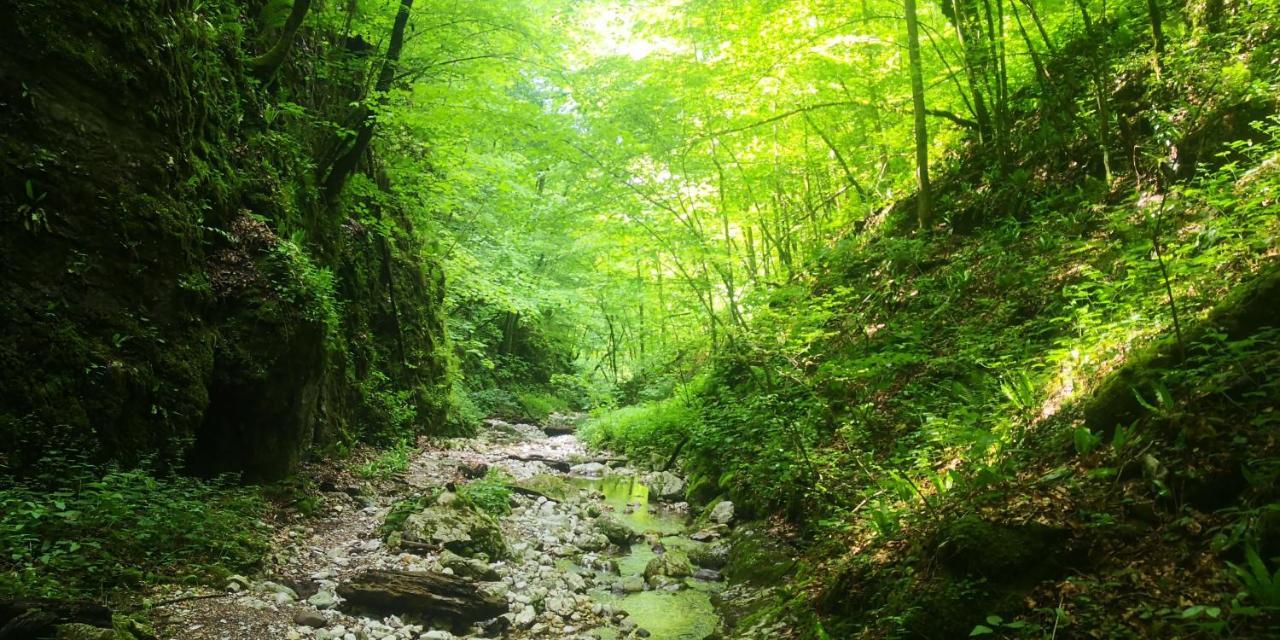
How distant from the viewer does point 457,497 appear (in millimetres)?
7980

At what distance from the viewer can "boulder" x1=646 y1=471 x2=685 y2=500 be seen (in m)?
11.3

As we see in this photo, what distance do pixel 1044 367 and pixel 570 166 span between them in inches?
295

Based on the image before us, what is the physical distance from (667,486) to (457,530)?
16.3ft

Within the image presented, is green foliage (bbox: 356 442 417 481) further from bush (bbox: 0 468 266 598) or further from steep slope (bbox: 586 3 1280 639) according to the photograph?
steep slope (bbox: 586 3 1280 639)

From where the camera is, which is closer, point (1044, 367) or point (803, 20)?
point (1044, 367)

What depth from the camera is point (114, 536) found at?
15.3ft

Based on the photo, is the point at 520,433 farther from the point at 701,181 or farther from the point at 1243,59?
the point at 1243,59

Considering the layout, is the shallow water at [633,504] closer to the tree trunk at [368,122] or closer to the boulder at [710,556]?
the boulder at [710,556]

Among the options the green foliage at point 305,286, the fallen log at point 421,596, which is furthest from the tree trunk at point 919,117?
the green foliage at point 305,286

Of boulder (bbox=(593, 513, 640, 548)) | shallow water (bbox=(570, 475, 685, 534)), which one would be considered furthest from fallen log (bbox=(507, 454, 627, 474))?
boulder (bbox=(593, 513, 640, 548))

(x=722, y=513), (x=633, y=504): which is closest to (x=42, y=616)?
(x=722, y=513)

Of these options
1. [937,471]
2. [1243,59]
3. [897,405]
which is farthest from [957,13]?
[937,471]

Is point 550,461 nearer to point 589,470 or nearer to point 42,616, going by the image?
point 589,470

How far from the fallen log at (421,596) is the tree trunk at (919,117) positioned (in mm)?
7603
